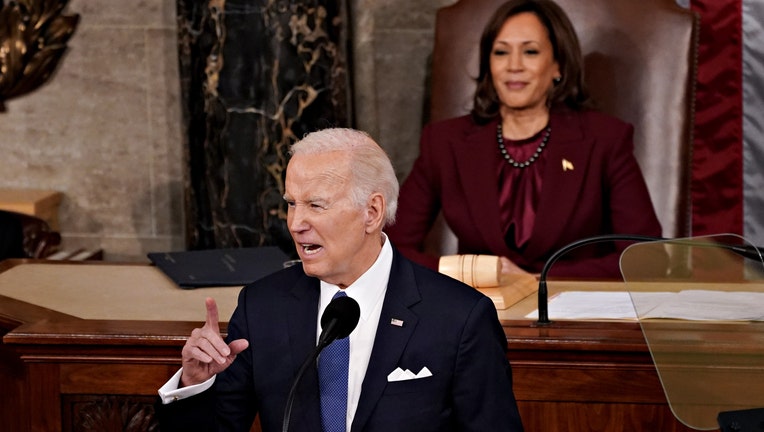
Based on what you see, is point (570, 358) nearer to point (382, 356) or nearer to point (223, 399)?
point (382, 356)

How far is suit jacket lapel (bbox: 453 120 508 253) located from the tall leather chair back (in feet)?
2.01

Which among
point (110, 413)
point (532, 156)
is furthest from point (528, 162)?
point (110, 413)

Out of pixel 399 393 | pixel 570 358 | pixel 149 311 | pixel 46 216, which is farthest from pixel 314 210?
pixel 46 216

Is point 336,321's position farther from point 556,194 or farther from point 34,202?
point 34,202

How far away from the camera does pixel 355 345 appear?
255cm

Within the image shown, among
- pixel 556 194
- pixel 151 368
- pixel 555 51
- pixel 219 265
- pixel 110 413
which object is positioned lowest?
pixel 110 413

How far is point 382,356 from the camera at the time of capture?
251 centimetres

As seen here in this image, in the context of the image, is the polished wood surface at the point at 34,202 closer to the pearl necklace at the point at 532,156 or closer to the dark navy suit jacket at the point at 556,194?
the dark navy suit jacket at the point at 556,194

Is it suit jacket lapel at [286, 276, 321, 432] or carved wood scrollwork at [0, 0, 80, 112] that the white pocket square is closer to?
suit jacket lapel at [286, 276, 321, 432]

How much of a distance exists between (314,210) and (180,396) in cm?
43

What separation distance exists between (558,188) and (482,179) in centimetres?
27

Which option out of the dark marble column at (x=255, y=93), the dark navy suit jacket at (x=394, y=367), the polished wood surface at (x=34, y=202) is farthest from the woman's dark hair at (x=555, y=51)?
the polished wood surface at (x=34, y=202)

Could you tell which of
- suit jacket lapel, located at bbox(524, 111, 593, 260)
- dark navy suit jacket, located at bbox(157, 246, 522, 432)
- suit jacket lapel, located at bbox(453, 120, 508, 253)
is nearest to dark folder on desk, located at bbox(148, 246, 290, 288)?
suit jacket lapel, located at bbox(453, 120, 508, 253)

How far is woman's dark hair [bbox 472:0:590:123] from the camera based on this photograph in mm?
4562
